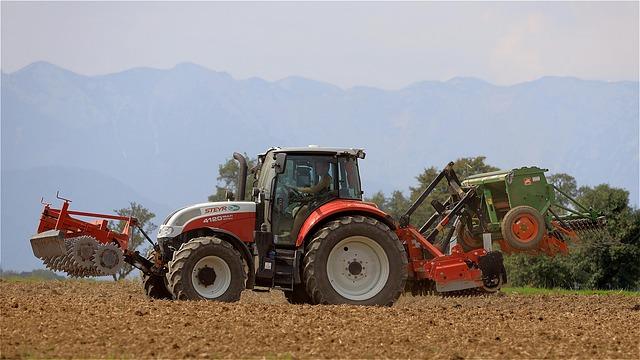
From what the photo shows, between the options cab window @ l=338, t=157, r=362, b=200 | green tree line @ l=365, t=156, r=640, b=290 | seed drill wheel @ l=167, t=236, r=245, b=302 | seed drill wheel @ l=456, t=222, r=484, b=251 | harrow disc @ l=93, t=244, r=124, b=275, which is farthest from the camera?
green tree line @ l=365, t=156, r=640, b=290

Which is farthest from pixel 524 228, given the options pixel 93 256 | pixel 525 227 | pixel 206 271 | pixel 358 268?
pixel 93 256

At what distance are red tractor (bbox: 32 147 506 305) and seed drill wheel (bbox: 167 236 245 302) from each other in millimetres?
15

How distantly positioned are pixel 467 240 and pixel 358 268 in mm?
3380

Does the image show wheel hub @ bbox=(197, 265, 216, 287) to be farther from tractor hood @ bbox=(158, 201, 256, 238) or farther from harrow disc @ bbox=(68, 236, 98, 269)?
Answer: harrow disc @ bbox=(68, 236, 98, 269)

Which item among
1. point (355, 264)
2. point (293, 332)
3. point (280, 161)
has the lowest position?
point (293, 332)

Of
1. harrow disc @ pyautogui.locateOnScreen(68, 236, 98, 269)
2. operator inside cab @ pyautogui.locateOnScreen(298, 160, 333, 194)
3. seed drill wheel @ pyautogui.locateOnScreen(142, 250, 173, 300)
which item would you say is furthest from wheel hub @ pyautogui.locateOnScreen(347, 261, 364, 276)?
harrow disc @ pyautogui.locateOnScreen(68, 236, 98, 269)

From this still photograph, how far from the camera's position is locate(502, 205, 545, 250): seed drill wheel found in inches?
705

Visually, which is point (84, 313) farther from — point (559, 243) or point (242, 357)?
point (559, 243)

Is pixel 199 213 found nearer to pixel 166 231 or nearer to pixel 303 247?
pixel 166 231

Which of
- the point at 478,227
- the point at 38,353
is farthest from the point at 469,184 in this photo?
the point at 38,353

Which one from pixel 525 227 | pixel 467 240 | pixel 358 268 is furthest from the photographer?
pixel 467 240

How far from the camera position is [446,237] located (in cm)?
1759

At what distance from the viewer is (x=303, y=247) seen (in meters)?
15.5

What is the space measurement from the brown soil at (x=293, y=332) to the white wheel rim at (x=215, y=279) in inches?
37.4
